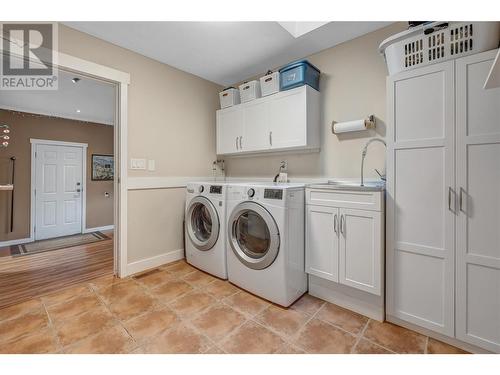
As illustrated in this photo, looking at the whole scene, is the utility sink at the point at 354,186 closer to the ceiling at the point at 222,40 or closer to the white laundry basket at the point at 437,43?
the white laundry basket at the point at 437,43

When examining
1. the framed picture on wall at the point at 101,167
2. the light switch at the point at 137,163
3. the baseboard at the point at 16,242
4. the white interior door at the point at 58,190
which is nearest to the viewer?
the light switch at the point at 137,163

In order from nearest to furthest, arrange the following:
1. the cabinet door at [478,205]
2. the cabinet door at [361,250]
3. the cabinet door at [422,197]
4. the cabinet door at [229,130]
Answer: the cabinet door at [478,205]
the cabinet door at [422,197]
the cabinet door at [361,250]
the cabinet door at [229,130]

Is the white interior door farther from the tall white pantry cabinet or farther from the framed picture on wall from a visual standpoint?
the tall white pantry cabinet

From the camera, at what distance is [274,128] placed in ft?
7.96

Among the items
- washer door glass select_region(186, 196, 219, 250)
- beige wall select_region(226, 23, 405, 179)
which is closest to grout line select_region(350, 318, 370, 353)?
beige wall select_region(226, 23, 405, 179)

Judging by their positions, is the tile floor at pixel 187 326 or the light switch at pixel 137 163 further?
the light switch at pixel 137 163

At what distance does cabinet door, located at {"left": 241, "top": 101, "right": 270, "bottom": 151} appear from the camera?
2.49 metres

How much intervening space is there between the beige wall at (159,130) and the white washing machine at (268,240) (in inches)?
37.0

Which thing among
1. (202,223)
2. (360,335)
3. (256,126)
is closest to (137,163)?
(202,223)

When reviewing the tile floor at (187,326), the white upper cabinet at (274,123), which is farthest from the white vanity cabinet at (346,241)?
the white upper cabinet at (274,123)

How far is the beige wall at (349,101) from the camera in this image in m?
2.00

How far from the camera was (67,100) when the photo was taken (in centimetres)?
358
